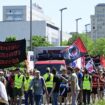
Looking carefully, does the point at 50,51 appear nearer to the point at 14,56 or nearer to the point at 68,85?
the point at 68,85

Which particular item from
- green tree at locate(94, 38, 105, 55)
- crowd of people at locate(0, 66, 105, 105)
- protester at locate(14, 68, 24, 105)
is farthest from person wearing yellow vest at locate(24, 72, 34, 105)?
green tree at locate(94, 38, 105, 55)

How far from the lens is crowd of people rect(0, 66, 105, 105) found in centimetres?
2028

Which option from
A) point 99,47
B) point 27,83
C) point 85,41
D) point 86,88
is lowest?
point 99,47

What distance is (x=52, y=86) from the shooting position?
2245 centimetres

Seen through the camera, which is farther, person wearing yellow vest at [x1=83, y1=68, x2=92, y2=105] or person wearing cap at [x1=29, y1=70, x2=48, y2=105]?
person wearing yellow vest at [x1=83, y1=68, x2=92, y2=105]

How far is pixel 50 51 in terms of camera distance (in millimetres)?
35750

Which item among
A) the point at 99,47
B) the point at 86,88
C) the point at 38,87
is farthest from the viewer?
the point at 99,47

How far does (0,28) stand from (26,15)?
26.0 m

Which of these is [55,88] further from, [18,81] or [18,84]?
[18,84]

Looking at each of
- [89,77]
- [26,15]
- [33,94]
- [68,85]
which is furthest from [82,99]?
[26,15]

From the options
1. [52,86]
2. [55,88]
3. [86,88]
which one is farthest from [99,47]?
[55,88]

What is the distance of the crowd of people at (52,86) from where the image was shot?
20.3m

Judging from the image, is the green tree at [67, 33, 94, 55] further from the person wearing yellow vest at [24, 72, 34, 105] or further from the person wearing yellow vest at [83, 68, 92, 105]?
the person wearing yellow vest at [24, 72, 34, 105]

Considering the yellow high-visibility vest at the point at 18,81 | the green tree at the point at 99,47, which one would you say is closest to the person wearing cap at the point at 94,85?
the yellow high-visibility vest at the point at 18,81
